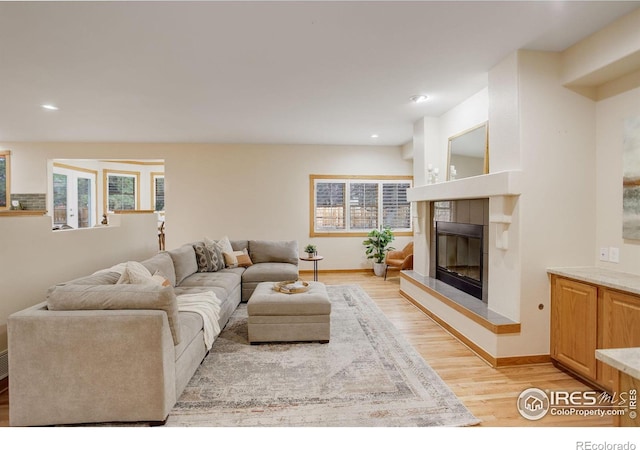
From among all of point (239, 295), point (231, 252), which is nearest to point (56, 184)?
point (231, 252)

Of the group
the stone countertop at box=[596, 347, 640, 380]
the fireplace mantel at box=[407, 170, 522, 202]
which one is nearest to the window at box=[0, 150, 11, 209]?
the fireplace mantel at box=[407, 170, 522, 202]

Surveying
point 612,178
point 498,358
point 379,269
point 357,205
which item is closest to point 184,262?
point 498,358

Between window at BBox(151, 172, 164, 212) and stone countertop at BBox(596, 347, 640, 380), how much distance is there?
962 centimetres

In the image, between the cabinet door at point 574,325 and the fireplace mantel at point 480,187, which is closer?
the cabinet door at point 574,325

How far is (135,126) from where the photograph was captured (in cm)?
512

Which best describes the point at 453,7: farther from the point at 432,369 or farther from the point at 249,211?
the point at 249,211

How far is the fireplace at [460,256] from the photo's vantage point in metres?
3.58

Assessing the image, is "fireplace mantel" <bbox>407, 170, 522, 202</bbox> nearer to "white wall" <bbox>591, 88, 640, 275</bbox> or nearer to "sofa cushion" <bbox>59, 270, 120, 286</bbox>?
"white wall" <bbox>591, 88, 640, 275</bbox>

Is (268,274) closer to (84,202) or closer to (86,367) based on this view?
(86,367)

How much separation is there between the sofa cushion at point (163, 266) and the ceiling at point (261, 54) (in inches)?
76.0

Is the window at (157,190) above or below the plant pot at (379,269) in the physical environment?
above

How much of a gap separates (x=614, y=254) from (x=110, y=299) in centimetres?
389

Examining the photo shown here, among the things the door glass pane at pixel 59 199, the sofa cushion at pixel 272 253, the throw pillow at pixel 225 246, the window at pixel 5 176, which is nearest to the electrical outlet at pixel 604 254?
the sofa cushion at pixel 272 253

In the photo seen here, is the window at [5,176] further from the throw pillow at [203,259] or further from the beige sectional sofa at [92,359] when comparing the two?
the beige sectional sofa at [92,359]
